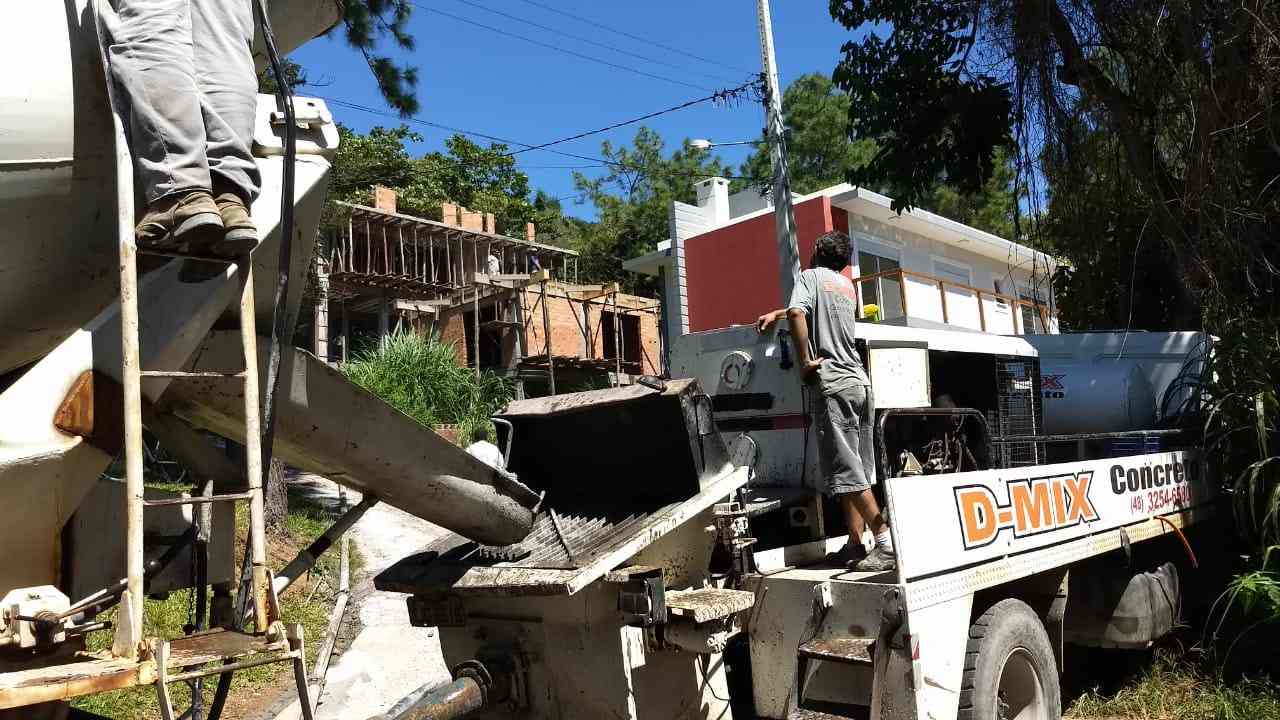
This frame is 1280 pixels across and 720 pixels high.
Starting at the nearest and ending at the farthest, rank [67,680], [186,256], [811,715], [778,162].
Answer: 1. [67,680]
2. [186,256]
3. [811,715]
4. [778,162]

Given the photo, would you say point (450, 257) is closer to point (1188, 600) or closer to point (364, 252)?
point (364, 252)

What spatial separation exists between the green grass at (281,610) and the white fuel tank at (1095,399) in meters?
5.94

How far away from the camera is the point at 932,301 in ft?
68.4

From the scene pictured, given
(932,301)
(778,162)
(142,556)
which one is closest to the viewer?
(142,556)

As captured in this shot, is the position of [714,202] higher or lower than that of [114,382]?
higher

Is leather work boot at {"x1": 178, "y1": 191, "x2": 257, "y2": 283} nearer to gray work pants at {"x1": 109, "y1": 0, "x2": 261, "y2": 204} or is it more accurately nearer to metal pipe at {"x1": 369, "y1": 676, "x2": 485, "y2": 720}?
gray work pants at {"x1": 109, "y1": 0, "x2": 261, "y2": 204}

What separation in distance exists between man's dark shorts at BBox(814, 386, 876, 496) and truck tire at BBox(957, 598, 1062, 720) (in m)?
0.82

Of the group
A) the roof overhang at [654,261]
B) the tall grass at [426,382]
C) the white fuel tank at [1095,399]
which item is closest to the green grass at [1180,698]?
the white fuel tank at [1095,399]

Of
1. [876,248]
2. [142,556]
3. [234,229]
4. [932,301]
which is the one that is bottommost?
[142,556]

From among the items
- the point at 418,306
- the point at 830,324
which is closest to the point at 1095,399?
the point at 830,324

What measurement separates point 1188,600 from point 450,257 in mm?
20459

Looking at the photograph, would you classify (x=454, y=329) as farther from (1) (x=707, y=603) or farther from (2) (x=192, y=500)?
(2) (x=192, y=500)

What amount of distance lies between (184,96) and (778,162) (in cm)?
1100

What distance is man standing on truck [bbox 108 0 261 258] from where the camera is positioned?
249cm
